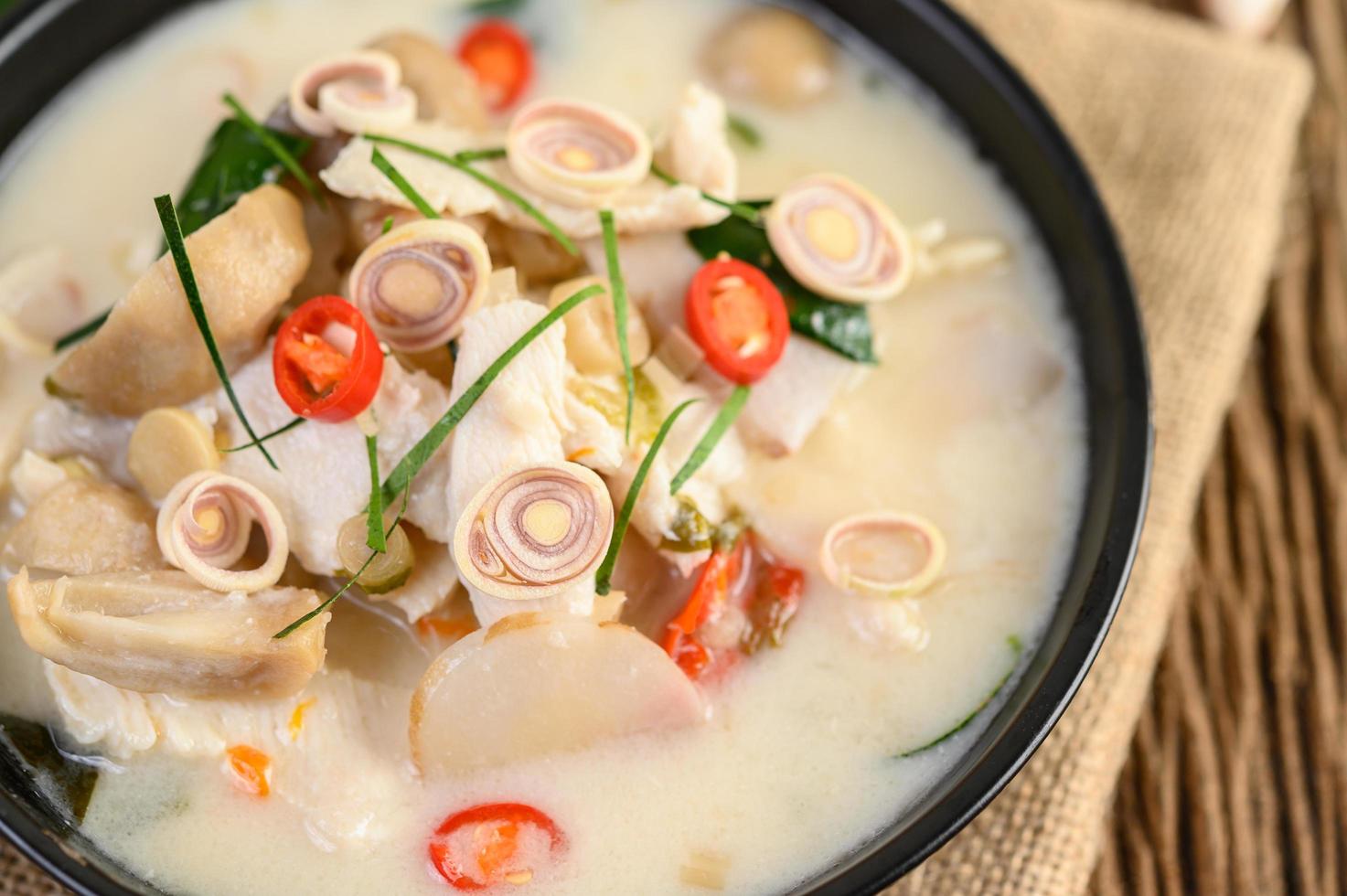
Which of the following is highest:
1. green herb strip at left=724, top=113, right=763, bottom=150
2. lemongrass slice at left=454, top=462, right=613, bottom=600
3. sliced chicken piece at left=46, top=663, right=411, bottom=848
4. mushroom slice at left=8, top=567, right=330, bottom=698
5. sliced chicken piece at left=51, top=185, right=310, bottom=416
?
green herb strip at left=724, top=113, right=763, bottom=150

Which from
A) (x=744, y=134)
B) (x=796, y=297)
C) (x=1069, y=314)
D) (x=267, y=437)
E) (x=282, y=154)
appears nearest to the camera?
(x=267, y=437)

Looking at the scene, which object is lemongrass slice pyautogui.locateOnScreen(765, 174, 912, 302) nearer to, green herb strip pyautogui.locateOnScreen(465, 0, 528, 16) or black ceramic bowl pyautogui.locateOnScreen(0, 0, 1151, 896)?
black ceramic bowl pyautogui.locateOnScreen(0, 0, 1151, 896)

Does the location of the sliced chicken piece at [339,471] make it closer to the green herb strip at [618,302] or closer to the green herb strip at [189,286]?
the green herb strip at [189,286]

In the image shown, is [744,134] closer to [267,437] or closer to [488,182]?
[488,182]

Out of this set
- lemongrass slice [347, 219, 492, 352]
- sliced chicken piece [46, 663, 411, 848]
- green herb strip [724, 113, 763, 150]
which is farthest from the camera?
green herb strip [724, 113, 763, 150]

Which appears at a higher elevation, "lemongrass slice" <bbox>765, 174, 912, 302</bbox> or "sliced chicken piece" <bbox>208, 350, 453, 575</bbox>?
"lemongrass slice" <bbox>765, 174, 912, 302</bbox>

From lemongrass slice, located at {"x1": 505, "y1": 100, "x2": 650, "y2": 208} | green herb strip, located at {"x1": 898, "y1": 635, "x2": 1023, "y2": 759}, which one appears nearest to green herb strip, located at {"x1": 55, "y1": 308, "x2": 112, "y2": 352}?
lemongrass slice, located at {"x1": 505, "y1": 100, "x2": 650, "y2": 208}

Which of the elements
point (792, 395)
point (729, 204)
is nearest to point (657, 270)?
point (729, 204)
